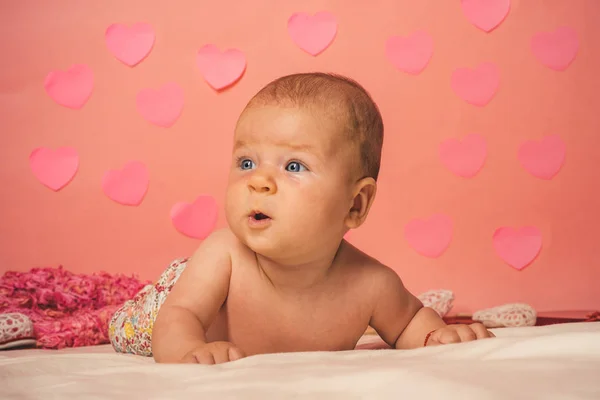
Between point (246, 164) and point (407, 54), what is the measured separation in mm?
1407

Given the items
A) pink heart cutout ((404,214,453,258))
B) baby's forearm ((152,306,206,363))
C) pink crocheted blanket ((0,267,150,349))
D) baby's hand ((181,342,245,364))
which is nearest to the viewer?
baby's hand ((181,342,245,364))

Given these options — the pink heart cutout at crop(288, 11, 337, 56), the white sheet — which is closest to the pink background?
the pink heart cutout at crop(288, 11, 337, 56)

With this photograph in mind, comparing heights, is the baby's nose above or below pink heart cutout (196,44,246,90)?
below

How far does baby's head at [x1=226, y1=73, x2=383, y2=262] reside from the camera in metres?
1.00

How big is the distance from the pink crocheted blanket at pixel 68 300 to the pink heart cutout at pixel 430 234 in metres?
0.95

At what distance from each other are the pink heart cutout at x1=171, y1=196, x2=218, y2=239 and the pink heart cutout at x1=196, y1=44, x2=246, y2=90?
0.40 meters

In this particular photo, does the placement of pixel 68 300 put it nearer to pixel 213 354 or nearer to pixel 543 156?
pixel 213 354

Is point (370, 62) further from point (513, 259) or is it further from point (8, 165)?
point (8, 165)

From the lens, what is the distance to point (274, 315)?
3.68 ft

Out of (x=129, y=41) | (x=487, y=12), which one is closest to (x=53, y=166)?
(x=129, y=41)

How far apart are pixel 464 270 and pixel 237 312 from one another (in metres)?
1.37

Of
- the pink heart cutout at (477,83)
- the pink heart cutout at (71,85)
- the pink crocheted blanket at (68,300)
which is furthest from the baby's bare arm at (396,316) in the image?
the pink heart cutout at (71,85)

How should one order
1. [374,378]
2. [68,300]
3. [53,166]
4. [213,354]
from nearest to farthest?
[374,378] → [213,354] → [68,300] → [53,166]

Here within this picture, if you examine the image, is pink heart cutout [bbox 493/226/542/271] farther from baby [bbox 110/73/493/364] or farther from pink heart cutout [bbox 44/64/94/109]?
pink heart cutout [bbox 44/64/94/109]
